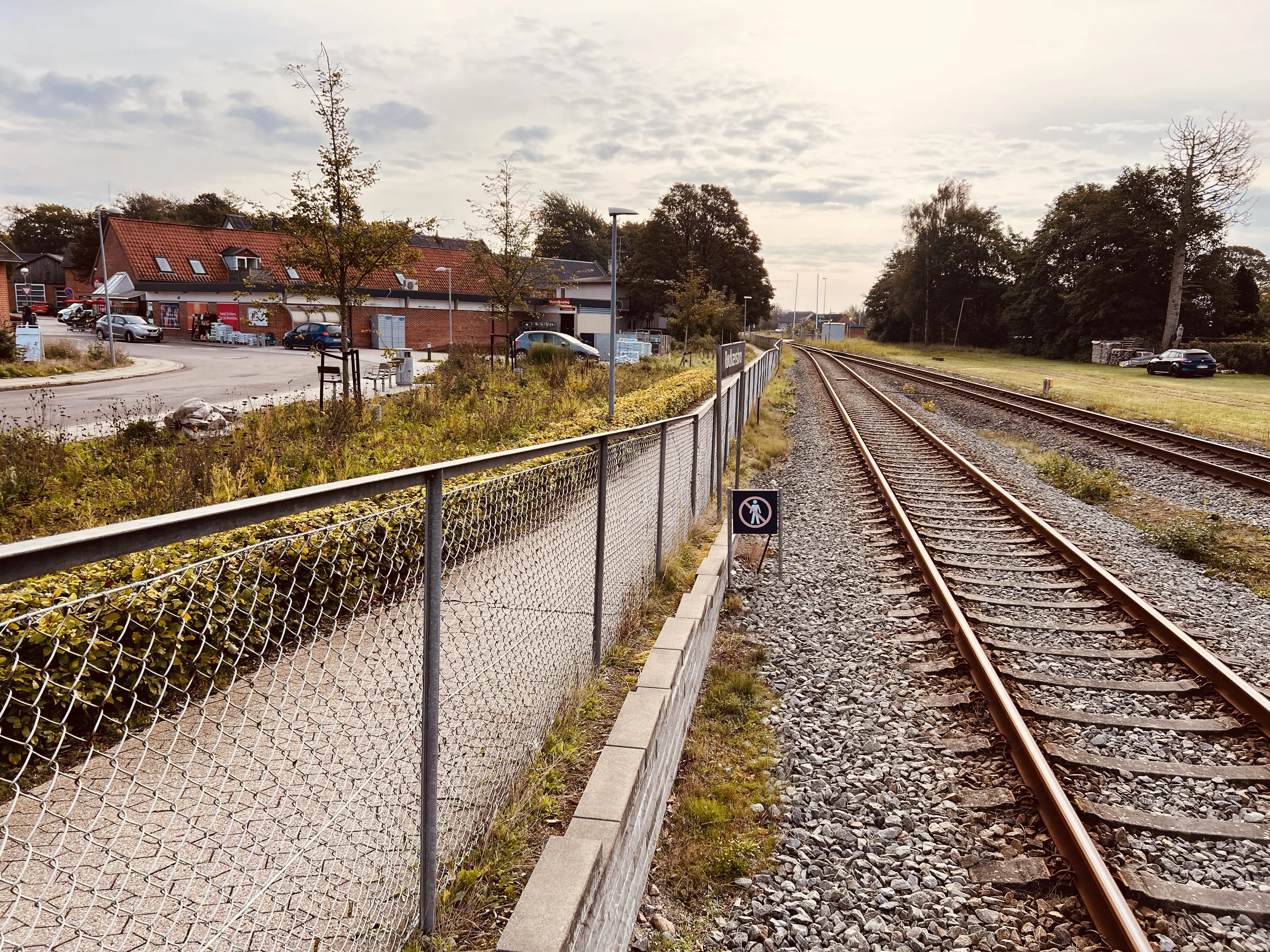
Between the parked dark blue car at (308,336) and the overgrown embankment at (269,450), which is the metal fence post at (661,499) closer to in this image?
the overgrown embankment at (269,450)

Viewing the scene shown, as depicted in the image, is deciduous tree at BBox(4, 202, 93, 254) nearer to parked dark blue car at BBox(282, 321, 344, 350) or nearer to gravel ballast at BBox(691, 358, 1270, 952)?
parked dark blue car at BBox(282, 321, 344, 350)

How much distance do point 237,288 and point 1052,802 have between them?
5712 centimetres

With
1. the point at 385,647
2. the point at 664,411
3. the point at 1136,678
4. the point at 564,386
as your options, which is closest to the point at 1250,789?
the point at 1136,678

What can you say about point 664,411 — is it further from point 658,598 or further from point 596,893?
point 596,893

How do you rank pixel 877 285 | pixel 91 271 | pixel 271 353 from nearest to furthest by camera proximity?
pixel 271 353 → pixel 91 271 → pixel 877 285

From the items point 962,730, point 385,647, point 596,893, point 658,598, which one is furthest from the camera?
point 658,598

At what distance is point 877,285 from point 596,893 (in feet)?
325

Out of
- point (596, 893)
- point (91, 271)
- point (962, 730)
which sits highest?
point (91, 271)

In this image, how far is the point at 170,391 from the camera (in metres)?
21.1

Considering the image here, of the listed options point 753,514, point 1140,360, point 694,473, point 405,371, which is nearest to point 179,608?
point 753,514

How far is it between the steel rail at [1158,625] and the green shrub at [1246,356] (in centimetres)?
3942

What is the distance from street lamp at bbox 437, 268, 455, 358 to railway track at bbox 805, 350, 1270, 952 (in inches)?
1698

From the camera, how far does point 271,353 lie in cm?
3869

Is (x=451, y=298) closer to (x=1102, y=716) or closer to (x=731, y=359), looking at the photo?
(x=731, y=359)
